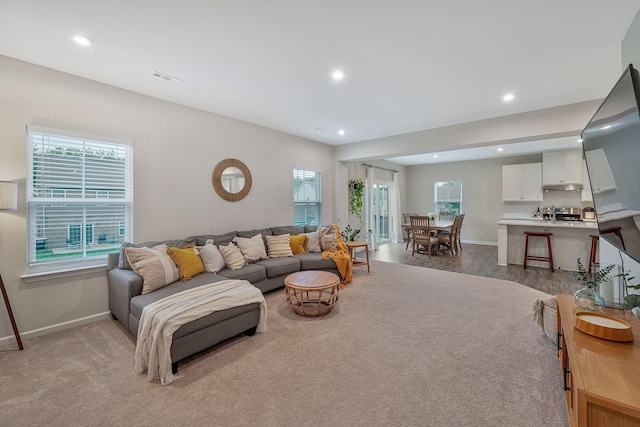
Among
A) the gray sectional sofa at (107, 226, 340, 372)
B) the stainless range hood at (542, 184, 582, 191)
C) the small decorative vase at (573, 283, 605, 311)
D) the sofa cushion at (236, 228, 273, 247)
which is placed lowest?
the gray sectional sofa at (107, 226, 340, 372)

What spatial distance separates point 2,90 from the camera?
2.50 m

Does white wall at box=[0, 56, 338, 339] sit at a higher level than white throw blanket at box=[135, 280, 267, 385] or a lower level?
higher

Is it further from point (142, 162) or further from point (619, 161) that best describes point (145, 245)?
point (619, 161)

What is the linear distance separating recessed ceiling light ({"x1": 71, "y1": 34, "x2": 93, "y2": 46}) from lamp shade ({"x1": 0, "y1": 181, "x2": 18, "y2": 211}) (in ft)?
4.56

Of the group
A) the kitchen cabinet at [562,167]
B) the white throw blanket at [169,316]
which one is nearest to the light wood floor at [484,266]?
the kitchen cabinet at [562,167]

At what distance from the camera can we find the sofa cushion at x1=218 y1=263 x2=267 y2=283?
333 centimetres

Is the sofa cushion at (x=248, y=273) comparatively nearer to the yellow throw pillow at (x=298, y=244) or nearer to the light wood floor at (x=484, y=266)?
the yellow throw pillow at (x=298, y=244)

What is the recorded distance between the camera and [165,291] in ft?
8.54

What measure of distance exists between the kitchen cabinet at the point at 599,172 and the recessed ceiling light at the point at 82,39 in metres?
3.87

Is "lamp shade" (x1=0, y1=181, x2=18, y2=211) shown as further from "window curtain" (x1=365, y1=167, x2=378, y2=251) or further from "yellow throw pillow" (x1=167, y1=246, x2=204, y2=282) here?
"window curtain" (x1=365, y1=167, x2=378, y2=251)

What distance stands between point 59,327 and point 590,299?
187 inches

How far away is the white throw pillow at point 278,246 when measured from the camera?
4209 millimetres

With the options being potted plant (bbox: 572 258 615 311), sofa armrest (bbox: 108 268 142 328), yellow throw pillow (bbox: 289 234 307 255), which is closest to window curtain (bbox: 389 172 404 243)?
yellow throw pillow (bbox: 289 234 307 255)

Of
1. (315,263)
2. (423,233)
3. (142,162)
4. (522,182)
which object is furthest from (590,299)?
(522,182)
